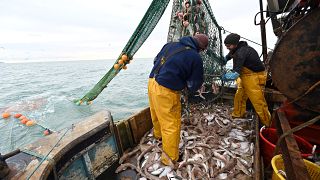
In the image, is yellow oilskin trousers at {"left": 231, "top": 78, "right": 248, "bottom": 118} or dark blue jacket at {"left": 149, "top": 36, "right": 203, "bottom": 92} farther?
yellow oilskin trousers at {"left": 231, "top": 78, "right": 248, "bottom": 118}

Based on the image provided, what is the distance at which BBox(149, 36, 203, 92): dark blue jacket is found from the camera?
3.31m

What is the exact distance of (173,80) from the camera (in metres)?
3.30

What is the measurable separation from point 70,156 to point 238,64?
3846mm

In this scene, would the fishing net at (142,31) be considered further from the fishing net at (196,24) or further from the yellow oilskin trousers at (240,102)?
the yellow oilskin trousers at (240,102)

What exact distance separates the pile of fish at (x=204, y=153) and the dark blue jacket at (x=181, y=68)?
1361 millimetres

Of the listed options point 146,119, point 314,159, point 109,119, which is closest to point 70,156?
point 109,119

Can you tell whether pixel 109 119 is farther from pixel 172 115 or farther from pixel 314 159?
pixel 314 159

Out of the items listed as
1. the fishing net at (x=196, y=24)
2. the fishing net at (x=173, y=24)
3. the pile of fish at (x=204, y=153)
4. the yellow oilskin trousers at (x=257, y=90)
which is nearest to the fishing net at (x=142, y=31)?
the fishing net at (x=173, y=24)

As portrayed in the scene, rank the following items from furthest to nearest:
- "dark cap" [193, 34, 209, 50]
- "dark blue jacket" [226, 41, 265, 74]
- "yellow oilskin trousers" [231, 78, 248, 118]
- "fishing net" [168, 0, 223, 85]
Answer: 1. "yellow oilskin trousers" [231, 78, 248, 118]
2. "fishing net" [168, 0, 223, 85]
3. "dark blue jacket" [226, 41, 265, 74]
4. "dark cap" [193, 34, 209, 50]

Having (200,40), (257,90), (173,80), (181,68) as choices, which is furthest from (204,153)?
(200,40)

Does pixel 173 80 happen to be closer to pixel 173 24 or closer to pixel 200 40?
Result: pixel 200 40

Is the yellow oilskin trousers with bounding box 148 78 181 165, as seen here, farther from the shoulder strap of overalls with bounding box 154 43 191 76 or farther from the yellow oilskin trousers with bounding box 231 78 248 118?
the yellow oilskin trousers with bounding box 231 78 248 118

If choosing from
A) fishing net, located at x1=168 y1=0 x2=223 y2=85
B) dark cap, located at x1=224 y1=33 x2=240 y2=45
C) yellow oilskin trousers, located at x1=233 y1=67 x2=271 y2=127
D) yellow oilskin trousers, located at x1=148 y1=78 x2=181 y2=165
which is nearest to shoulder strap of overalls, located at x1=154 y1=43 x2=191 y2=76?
yellow oilskin trousers, located at x1=148 y1=78 x2=181 y2=165

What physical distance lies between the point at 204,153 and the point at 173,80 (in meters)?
1.65
